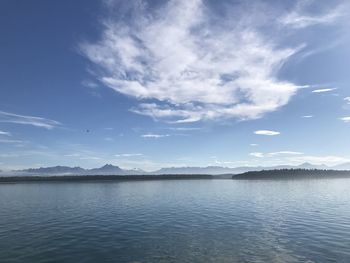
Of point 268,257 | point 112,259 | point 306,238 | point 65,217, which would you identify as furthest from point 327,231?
point 65,217

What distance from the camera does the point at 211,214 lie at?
61000 mm

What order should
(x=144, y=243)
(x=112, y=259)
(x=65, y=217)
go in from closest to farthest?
(x=112, y=259)
(x=144, y=243)
(x=65, y=217)

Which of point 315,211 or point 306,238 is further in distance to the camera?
point 315,211

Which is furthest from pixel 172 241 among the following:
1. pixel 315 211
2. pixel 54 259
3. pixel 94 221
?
pixel 315 211

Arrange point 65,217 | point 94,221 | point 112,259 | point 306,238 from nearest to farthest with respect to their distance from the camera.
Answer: point 112,259, point 306,238, point 94,221, point 65,217

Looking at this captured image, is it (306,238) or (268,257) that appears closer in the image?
(268,257)

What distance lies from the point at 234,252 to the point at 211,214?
29.2 m

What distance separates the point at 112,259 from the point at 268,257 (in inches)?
584

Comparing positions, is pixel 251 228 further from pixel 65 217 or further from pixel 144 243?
pixel 65 217

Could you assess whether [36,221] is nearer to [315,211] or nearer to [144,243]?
[144,243]

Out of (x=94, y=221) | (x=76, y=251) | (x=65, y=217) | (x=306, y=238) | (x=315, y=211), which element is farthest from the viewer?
(x=315, y=211)

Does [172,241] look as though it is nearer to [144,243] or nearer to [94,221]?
[144,243]

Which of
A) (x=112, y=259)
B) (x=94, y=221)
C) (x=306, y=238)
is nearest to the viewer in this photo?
(x=112, y=259)

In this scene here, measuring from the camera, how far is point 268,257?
30.2m
